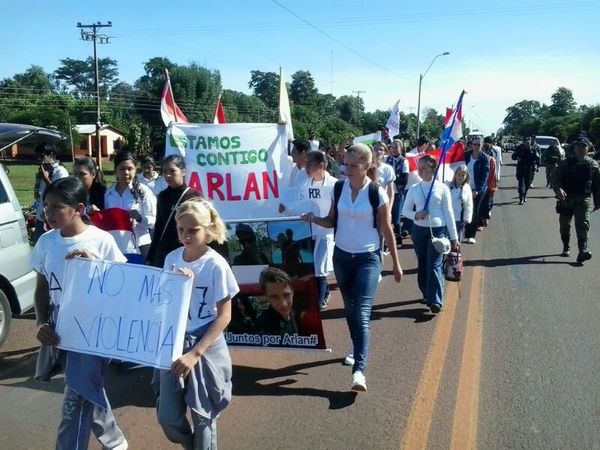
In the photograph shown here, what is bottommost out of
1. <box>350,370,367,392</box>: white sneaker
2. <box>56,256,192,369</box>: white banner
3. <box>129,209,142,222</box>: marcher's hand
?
<box>350,370,367,392</box>: white sneaker

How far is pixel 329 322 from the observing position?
6.19 m

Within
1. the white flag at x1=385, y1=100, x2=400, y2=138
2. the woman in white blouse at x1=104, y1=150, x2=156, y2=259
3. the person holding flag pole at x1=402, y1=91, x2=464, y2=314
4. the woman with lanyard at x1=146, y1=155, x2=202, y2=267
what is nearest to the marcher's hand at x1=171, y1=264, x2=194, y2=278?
the woman with lanyard at x1=146, y1=155, x2=202, y2=267

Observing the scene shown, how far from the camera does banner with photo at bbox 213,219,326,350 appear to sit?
4691 mm

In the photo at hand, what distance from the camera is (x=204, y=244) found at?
309 centimetres

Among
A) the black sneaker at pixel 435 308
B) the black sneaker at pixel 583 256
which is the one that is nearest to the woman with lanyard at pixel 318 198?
the black sneaker at pixel 435 308

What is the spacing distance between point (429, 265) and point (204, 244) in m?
3.89

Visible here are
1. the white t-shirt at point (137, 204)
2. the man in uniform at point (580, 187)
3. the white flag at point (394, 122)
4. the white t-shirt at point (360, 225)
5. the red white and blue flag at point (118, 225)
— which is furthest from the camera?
the white flag at point (394, 122)

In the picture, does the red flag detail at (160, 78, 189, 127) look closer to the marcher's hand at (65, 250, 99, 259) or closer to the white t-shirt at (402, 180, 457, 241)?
the white t-shirt at (402, 180, 457, 241)

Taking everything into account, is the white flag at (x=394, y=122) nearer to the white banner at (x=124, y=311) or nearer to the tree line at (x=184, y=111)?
the white banner at (x=124, y=311)

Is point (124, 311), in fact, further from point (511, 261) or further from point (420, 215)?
point (511, 261)

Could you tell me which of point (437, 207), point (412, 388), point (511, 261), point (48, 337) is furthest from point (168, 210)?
point (511, 261)

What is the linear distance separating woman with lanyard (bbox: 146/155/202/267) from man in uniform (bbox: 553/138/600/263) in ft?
21.1

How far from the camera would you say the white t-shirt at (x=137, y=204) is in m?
5.76

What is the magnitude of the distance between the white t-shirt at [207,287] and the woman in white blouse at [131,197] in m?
2.75
